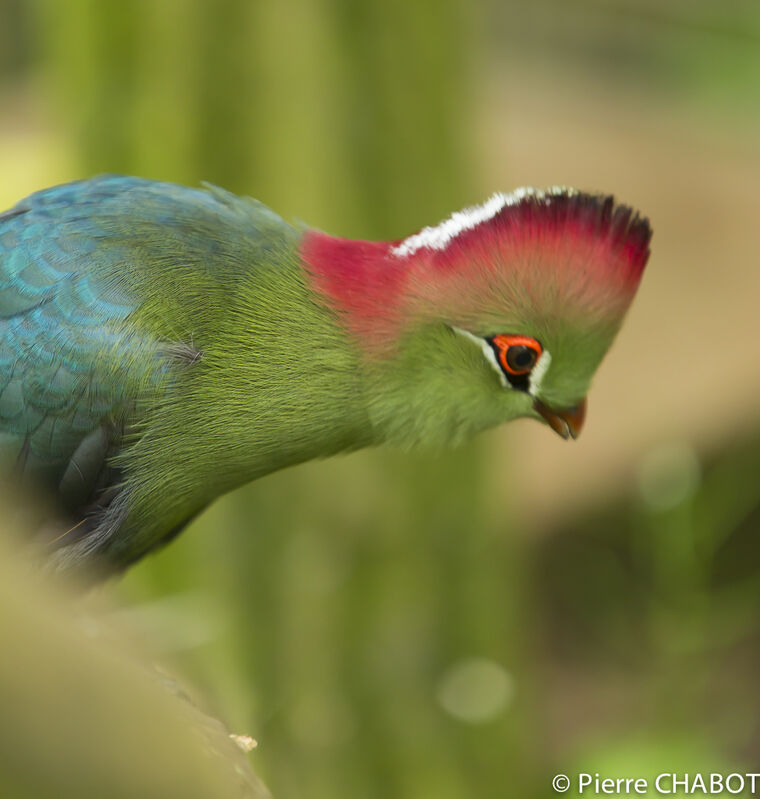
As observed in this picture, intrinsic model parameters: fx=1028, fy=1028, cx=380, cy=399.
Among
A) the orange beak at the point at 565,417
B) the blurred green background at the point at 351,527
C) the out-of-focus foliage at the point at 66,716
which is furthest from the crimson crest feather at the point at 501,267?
the out-of-focus foliage at the point at 66,716

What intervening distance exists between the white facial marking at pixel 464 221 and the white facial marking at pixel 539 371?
29 cm

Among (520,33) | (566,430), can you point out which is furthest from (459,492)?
(520,33)

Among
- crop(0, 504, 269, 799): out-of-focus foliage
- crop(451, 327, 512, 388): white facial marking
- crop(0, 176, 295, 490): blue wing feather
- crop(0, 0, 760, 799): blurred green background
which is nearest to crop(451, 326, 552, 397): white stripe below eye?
crop(451, 327, 512, 388): white facial marking

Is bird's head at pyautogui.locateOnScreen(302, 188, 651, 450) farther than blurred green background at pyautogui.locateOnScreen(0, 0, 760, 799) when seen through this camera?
No

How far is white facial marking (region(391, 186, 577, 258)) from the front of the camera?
1954mm

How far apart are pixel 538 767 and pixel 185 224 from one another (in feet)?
9.92

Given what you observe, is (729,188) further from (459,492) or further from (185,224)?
(185,224)

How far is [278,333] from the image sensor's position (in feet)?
6.70

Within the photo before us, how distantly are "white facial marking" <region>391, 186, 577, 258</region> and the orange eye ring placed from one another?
22 cm

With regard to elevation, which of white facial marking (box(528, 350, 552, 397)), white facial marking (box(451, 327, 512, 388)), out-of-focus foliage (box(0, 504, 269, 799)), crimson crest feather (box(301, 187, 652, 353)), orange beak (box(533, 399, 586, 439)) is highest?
crimson crest feather (box(301, 187, 652, 353))

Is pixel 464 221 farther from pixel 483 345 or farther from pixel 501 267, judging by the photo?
pixel 483 345

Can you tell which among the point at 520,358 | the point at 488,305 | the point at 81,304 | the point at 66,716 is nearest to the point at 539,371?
the point at 520,358

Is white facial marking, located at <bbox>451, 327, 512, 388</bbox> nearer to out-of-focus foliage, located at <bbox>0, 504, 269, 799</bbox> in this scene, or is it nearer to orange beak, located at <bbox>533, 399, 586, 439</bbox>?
orange beak, located at <bbox>533, 399, 586, 439</bbox>

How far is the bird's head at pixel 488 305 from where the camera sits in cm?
195
